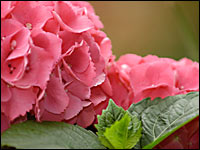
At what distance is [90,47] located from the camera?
0.37m

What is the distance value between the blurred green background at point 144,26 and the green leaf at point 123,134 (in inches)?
40.4

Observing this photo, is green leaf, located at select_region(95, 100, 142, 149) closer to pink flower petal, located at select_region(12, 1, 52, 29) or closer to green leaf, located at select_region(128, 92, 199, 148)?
green leaf, located at select_region(128, 92, 199, 148)

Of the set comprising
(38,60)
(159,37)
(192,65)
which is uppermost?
(38,60)

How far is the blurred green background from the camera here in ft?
4.37

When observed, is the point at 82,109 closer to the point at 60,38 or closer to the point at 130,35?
the point at 60,38

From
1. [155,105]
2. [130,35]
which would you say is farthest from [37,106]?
[130,35]

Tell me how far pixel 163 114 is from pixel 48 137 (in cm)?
13

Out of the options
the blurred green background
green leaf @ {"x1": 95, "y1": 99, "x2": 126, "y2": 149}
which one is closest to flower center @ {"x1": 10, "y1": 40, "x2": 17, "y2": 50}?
green leaf @ {"x1": 95, "y1": 99, "x2": 126, "y2": 149}

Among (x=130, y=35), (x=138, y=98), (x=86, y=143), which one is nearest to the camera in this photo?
(x=86, y=143)

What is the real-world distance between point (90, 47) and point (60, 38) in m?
0.05

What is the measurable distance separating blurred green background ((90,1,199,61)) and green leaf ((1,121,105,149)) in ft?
3.35

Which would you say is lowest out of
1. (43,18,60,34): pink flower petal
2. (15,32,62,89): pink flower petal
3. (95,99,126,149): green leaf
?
(95,99,126,149): green leaf

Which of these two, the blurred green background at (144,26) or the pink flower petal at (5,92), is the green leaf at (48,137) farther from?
the blurred green background at (144,26)

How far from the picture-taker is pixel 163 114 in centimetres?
33
